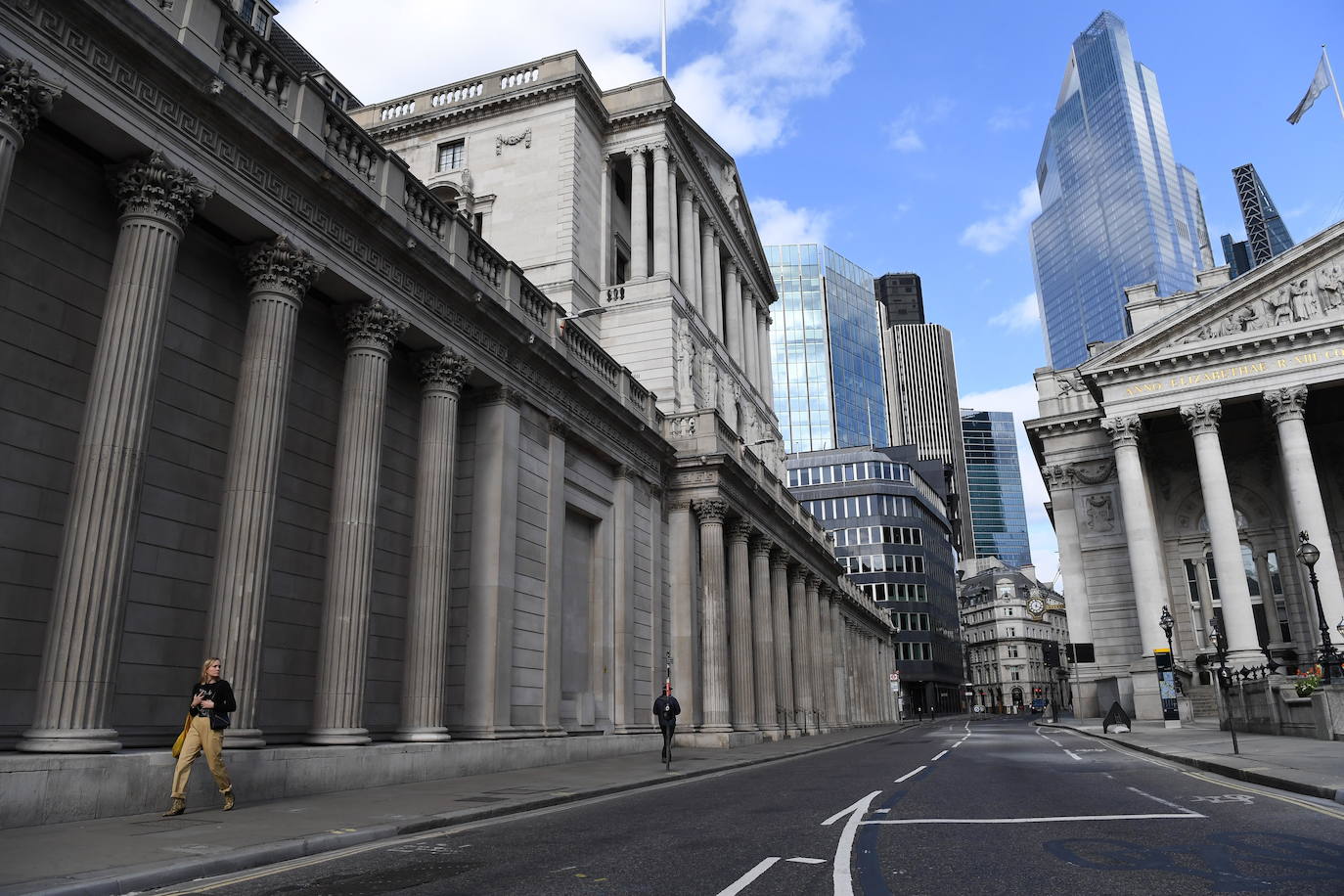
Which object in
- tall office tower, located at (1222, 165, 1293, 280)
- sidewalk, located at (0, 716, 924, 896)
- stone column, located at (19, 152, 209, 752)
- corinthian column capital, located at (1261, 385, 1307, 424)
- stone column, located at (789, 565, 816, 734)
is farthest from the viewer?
tall office tower, located at (1222, 165, 1293, 280)

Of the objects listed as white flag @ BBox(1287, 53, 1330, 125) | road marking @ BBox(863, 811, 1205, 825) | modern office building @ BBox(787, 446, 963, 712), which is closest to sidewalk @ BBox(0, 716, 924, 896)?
road marking @ BBox(863, 811, 1205, 825)

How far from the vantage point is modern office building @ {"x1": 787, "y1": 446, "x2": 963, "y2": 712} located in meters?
106

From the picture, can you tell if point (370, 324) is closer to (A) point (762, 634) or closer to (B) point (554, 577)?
(B) point (554, 577)

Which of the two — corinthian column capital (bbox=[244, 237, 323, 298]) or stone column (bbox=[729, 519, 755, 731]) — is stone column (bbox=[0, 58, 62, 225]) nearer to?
corinthian column capital (bbox=[244, 237, 323, 298])

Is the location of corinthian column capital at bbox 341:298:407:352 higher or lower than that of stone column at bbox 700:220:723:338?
lower

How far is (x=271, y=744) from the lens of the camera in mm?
15133

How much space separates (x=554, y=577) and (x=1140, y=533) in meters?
30.2

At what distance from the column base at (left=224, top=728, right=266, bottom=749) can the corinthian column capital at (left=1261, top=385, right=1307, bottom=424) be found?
41.7 m

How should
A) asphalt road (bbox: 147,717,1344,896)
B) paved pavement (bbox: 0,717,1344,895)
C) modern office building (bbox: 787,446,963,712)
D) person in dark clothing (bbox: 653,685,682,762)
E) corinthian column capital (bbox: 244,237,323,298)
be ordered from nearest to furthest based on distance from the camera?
asphalt road (bbox: 147,717,1344,896) < paved pavement (bbox: 0,717,1344,895) < corinthian column capital (bbox: 244,237,323,298) < person in dark clothing (bbox: 653,685,682,762) < modern office building (bbox: 787,446,963,712)

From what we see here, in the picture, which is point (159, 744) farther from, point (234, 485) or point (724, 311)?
point (724, 311)

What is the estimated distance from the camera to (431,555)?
59.2 ft

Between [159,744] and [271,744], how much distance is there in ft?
7.15

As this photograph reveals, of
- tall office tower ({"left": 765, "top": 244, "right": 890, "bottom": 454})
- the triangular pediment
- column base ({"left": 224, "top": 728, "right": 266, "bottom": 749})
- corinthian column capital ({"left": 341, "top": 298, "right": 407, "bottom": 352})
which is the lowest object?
column base ({"left": 224, "top": 728, "right": 266, "bottom": 749})

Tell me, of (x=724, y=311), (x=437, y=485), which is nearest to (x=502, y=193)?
(x=724, y=311)
